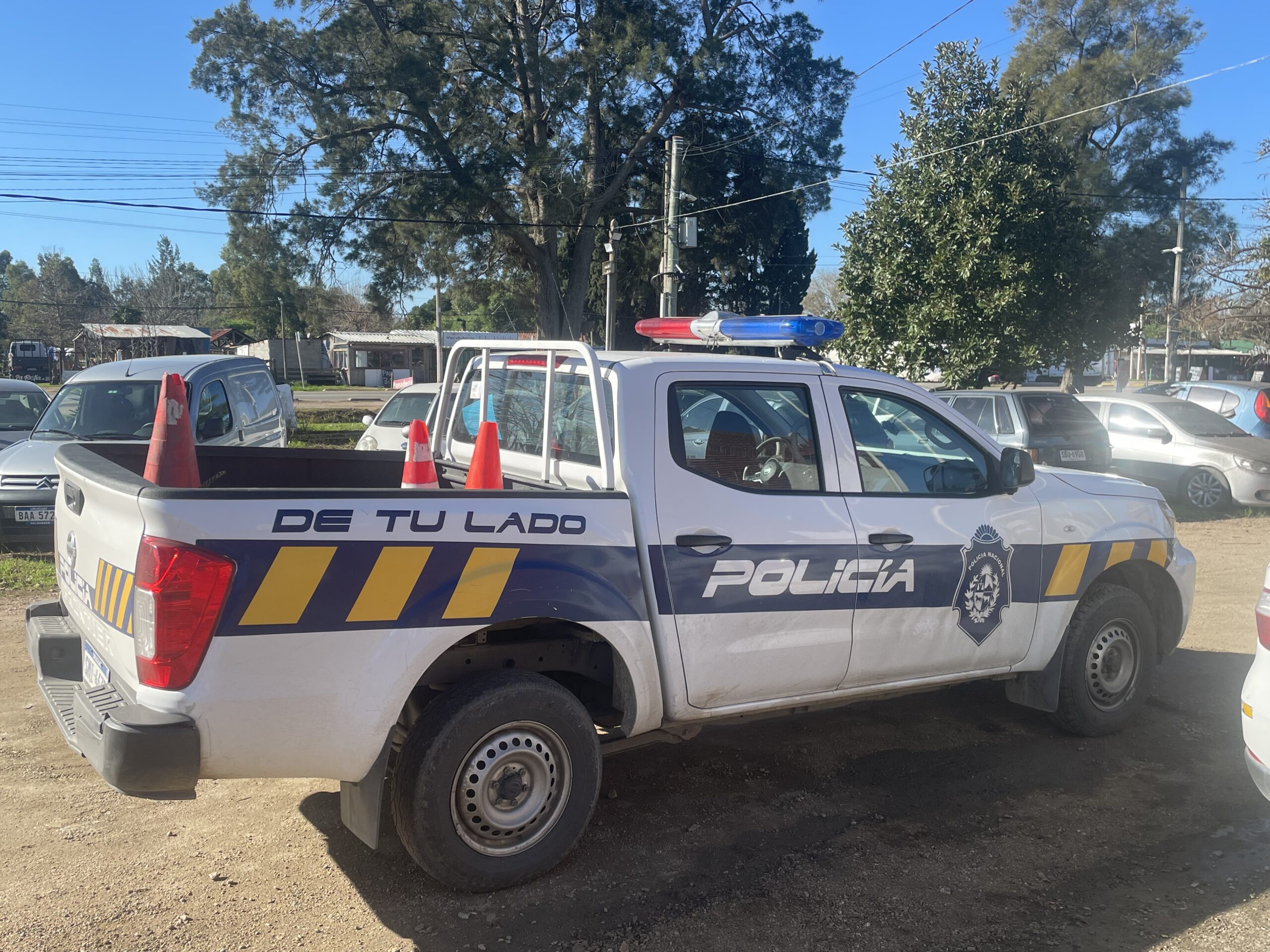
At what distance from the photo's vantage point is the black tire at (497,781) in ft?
11.3

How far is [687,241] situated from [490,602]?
15.6m

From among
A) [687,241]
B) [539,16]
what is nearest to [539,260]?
[539,16]

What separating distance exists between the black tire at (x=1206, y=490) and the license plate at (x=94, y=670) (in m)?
14.2

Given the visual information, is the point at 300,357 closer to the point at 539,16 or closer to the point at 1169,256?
the point at 539,16

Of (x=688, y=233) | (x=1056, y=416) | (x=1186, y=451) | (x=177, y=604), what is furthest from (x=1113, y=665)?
(x=688, y=233)

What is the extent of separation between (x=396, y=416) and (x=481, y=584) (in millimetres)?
10249

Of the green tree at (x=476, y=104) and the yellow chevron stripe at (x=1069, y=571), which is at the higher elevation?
the green tree at (x=476, y=104)

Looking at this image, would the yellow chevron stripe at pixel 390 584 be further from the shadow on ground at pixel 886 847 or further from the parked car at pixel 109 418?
the parked car at pixel 109 418

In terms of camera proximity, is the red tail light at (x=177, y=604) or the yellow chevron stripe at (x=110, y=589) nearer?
the red tail light at (x=177, y=604)

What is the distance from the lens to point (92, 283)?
3182 inches

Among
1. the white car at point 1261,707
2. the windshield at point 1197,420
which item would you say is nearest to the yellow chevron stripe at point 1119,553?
the white car at point 1261,707

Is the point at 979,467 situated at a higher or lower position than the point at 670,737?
higher

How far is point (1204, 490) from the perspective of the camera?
13.9m

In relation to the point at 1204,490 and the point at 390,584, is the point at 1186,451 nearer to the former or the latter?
the point at 1204,490
